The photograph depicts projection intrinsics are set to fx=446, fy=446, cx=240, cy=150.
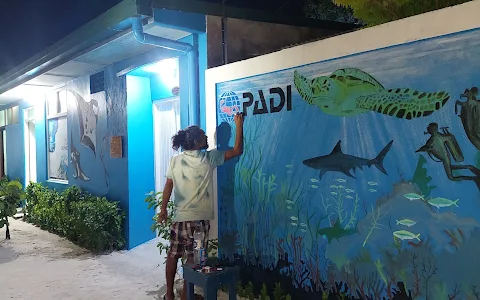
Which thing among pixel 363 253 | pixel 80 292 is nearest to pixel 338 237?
pixel 363 253

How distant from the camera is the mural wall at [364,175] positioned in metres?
3.12

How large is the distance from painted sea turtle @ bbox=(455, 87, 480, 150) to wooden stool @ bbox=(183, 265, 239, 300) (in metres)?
2.26

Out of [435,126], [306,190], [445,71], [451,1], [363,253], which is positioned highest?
[451,1]

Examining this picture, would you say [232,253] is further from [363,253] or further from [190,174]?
[363,253]

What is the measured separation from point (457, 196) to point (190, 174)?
8.43 feet

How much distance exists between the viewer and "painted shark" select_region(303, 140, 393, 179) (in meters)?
3.60

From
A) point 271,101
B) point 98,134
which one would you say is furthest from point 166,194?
point 98,134

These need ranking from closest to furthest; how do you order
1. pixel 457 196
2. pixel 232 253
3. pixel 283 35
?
pixel 457 196 < pixel 232 253 < pixel 283 35

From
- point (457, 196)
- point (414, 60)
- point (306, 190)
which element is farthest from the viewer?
point (306, 190)

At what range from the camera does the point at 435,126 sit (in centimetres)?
322

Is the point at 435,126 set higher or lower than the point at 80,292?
higher

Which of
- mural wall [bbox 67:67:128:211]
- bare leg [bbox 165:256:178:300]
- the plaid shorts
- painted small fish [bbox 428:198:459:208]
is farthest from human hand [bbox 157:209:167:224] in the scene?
painted small fish [bbox 428:198:459:208]

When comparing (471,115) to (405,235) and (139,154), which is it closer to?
(405,235)

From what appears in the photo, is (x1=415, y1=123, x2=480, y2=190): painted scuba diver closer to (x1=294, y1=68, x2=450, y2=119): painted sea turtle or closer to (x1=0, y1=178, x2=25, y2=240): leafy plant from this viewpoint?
(x1=294, y1=68, x2=450, y2=119): painted sea turtle
